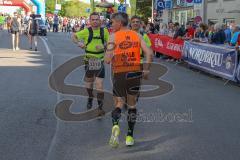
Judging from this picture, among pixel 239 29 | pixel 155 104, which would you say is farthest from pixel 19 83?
pixel 239 29

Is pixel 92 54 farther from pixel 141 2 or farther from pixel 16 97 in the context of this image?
pixel 141 2

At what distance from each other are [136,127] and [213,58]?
792 cm

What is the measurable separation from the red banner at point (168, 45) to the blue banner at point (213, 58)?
94 cm

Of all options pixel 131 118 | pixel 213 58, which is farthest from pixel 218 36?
pixel 131 118

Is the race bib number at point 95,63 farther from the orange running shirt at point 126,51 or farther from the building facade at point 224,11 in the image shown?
the building facade at point 224,11

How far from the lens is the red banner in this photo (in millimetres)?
19145

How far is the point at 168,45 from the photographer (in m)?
20.4

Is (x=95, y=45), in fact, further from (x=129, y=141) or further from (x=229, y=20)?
(x=229, y=20)

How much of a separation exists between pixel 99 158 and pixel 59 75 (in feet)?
27.3

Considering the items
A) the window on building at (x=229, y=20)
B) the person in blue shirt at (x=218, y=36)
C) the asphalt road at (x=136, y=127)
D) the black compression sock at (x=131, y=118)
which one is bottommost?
the asphalt road at (x=136, y=127)

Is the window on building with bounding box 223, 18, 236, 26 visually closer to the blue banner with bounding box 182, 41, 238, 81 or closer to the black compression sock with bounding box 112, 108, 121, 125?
the blue banner with bounding box 182, 41, 238, 81

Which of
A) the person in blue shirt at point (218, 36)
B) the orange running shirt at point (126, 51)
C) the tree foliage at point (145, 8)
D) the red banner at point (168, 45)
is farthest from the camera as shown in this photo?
the tree foliage at point (145, 8)

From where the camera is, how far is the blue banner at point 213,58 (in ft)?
44.6

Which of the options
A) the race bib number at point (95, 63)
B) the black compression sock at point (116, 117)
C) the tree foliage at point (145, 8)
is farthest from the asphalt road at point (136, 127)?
the tree foliage at point (145, 8)
